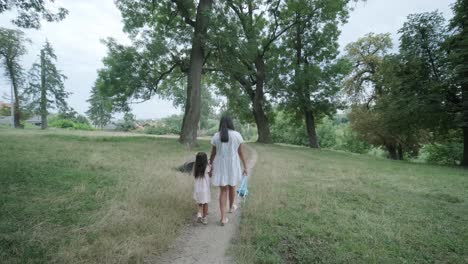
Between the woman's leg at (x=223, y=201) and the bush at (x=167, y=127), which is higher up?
the bush at (x=167, y=127)

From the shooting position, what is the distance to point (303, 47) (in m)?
21.2

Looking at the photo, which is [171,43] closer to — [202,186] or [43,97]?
[202,186]

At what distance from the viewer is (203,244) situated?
357 cm

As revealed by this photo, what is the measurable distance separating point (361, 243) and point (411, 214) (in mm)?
2184

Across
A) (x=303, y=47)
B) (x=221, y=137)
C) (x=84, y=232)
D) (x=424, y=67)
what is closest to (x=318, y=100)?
(x=303, y=47)

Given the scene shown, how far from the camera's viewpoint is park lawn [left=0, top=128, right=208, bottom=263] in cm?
290

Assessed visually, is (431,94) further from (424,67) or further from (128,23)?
(128,23)

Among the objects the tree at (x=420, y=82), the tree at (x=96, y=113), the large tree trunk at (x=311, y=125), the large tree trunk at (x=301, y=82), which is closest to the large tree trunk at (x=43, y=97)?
the tree at (x=96, y=113)

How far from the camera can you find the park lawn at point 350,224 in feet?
10.6

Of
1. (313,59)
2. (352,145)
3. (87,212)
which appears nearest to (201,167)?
(87,212)

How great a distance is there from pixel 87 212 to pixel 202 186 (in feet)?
6.56

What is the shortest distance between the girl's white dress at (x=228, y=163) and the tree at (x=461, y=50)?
588 inches

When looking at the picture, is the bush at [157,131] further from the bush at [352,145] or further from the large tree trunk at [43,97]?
the bush at [352,145]

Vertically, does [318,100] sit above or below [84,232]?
above
